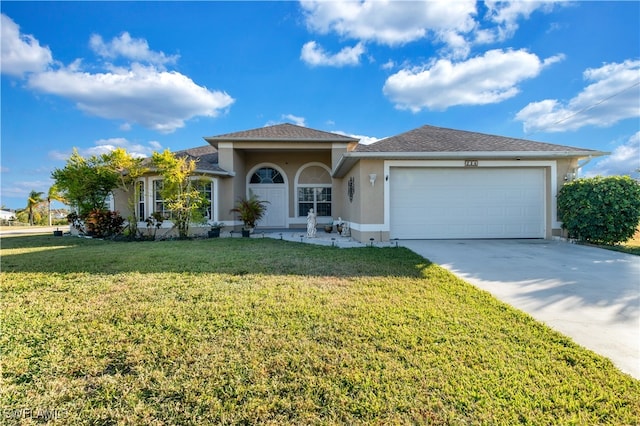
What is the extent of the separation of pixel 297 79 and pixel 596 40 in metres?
12.4

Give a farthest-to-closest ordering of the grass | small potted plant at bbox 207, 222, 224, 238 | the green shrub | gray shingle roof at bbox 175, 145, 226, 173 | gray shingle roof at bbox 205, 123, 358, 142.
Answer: gray shingle roof at bbox 205, 123, 358, 142, gray shingle roof at bbox 175, 145, 226, 173, small potted plant at bbox 207, 222, 224, 238, the green shrub, the grass

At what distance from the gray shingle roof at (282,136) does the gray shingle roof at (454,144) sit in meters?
3.41

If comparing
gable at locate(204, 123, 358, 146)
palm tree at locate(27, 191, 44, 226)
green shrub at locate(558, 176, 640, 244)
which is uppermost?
gable at locate(204, 123, 358, 146)

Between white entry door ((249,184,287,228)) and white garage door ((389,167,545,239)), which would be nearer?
white garage door ((389,167,545,239))

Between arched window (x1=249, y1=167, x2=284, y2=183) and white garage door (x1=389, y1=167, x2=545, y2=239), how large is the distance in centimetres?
751

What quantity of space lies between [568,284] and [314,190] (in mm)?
11925

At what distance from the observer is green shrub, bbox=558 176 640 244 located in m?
8.39

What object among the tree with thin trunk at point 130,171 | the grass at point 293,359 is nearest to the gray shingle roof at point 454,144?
the grass at point 293,359

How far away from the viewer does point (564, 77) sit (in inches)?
553

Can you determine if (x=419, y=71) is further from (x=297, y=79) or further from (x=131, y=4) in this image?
(x=131, y=4)

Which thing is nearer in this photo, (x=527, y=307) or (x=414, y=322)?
(x=414, y=322)

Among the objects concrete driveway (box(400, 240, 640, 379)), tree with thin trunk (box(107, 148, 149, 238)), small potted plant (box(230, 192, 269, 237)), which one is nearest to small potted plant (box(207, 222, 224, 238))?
small potted plant (box(230, 192, 269, 237))

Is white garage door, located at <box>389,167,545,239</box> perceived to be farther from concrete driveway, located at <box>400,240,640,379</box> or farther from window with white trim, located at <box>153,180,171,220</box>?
window with white trim, located at <box>153,180,171,220</box>

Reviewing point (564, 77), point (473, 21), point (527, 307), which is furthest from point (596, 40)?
point (527, 307)
